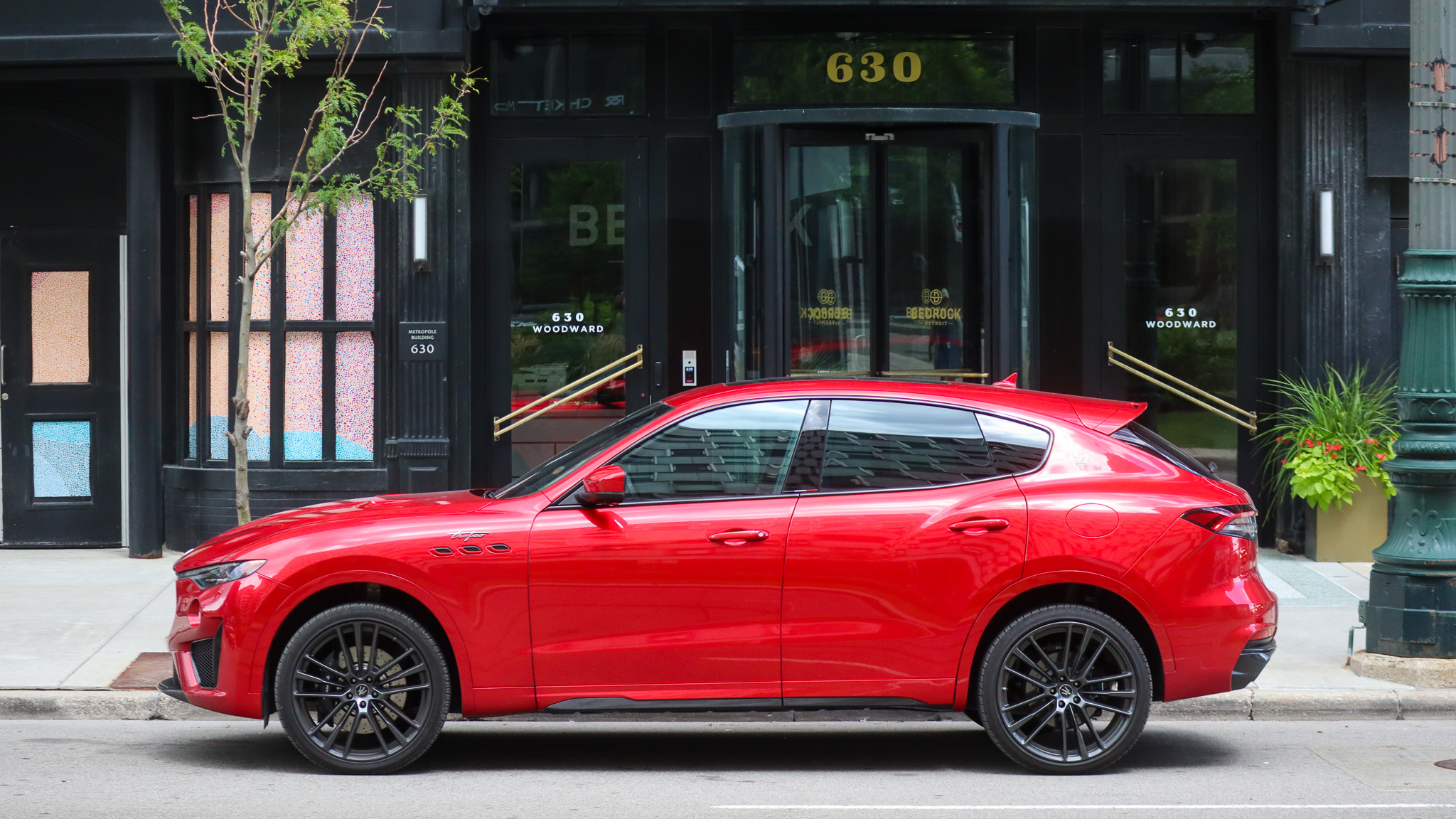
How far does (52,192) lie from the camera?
13211mm

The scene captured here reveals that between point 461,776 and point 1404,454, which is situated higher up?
point 1404,454

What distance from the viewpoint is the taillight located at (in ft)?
21.9

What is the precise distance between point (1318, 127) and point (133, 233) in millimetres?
9601

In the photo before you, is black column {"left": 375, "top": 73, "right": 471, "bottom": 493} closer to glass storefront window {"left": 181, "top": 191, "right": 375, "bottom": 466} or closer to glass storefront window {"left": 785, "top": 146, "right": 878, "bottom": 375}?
glass storefront window {"left": 181, "top": 191, "right": 375, "bottom": 466}

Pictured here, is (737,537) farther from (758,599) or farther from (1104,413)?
(1104,413)

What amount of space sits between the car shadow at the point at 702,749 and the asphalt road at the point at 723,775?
0.02 m

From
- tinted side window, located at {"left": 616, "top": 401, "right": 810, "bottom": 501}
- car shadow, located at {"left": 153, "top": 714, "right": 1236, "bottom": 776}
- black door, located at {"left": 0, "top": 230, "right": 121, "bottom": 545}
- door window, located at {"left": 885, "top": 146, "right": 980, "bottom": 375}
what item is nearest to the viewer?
tinted side window, located at {"left": 616, "top": 401, "right": 810, "bottom": 501}

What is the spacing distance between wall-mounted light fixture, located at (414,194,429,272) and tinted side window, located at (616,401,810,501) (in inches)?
234

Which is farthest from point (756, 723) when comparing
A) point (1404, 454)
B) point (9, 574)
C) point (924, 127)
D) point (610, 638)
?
point (9, 574)

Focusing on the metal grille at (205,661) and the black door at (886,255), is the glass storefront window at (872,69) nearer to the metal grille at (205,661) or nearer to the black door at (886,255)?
the black door at (886,255)

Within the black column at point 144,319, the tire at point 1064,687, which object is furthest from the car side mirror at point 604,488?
the black column at point 144,319

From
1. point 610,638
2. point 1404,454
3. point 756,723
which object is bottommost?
point 756,723

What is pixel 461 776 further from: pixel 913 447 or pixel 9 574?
pixel 9 574

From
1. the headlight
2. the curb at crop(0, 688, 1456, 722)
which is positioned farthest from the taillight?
the headlight
